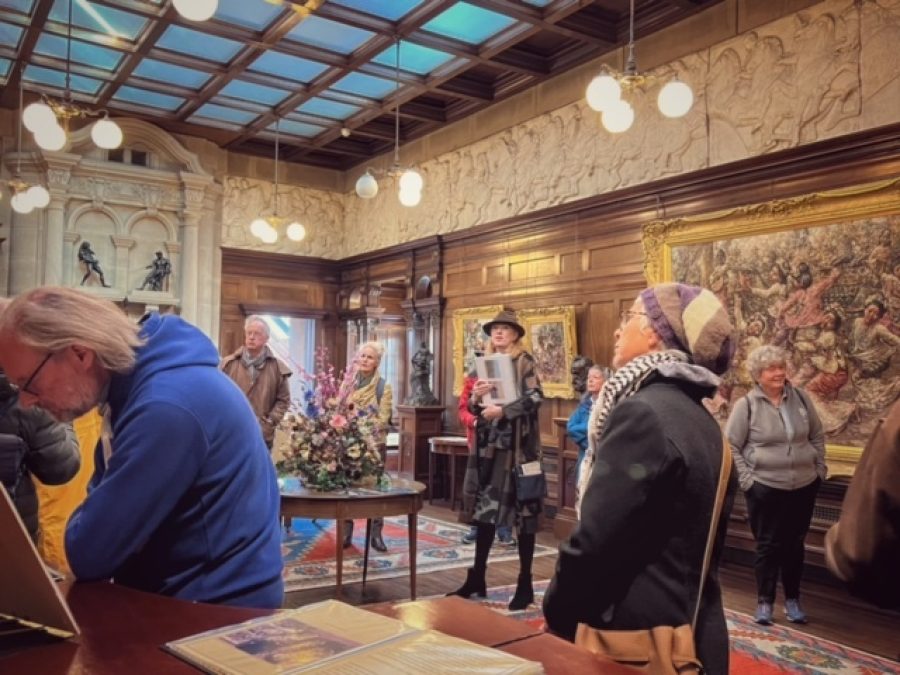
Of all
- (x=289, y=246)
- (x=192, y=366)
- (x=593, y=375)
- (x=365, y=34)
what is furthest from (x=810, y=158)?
(x=289, y=246)

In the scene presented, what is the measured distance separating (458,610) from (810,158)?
5791mm

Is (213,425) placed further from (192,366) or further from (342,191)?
(342,191)

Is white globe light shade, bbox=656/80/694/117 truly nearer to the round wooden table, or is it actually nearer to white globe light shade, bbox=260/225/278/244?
the round wooden table

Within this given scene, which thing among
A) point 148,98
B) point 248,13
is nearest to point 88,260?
point 148,98

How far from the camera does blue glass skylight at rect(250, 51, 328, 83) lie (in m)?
8.83

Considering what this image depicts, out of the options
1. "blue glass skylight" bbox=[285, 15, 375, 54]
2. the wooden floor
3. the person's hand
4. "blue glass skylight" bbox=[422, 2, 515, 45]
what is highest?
"blue glass skylight" bbox=[285, 15, 375, 54]

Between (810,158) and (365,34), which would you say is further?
(365,34)

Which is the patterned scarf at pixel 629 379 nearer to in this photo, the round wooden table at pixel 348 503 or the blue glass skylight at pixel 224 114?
the round wooden table at pixel 348 503

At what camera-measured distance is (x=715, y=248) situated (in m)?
6.81

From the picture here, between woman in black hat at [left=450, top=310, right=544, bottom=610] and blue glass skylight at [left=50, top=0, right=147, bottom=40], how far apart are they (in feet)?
18.3

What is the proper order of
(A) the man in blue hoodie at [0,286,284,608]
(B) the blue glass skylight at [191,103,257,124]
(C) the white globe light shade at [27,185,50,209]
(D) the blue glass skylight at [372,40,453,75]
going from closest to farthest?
(A) the man in blue hoodie at [0,286,284,608]
(D) the blue glass skylight at [372,40,453,75]
(C) the white globe light shade at [27,185,50,209]
(B) the blue glass skylight at [191,103,257,124]

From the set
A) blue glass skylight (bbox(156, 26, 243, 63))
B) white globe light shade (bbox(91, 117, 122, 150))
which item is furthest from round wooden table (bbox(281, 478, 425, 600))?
blue glass skylight (bbox(156, 26, 243, 63))

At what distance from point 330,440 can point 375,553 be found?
6.88ft

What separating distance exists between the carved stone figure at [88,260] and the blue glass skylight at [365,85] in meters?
4.50
